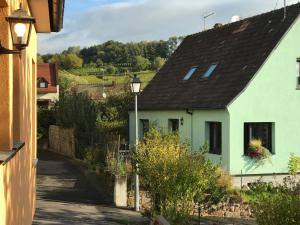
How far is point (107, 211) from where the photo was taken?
1595cm

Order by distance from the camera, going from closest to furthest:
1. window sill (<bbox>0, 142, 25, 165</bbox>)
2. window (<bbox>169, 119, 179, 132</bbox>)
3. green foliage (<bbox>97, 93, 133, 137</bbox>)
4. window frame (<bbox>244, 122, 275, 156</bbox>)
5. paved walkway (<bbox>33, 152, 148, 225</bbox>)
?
window sill (<bbox>0, 142, 25, 165</bbox>) → paved walkway (<bbox>33, 152, 148, 225</bbox>) → window frame (<bbox>244, 122, 275, 156</bbox>) → window (<bbox>169, 119, 179, 132</bbox>) → green foliage (<bbox>97, 93, 133, 137</bbox>)

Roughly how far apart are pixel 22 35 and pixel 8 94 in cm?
92

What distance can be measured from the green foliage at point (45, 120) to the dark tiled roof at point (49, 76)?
26724 millimetres

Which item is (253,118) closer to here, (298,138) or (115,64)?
(298,138)

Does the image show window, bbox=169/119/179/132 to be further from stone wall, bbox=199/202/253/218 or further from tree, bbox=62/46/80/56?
tree, bbox=62/46/80/56

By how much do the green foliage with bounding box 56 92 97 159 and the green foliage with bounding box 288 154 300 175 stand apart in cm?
1165

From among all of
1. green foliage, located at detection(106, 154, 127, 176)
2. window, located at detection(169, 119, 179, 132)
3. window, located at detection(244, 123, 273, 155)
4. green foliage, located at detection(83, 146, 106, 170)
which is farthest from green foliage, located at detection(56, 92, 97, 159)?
window, located at detection(244, 123, 273, 155)

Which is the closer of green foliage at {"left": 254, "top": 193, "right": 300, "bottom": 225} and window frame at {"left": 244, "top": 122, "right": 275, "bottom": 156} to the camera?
green foliage at {"left": 254, "top": 193, "right": 300, "bottom": 225}

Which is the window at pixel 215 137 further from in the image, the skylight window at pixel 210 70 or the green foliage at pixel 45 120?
the green foliage at pixel 45 120

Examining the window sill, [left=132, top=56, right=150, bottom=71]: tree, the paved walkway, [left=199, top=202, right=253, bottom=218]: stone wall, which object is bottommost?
[left=199, top=202, right=253, bottom=218]: stone wall

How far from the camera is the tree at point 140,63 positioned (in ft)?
236

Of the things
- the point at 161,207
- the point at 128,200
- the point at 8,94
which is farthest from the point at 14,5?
the point at 128,200

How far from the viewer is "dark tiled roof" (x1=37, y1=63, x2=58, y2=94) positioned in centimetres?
6419

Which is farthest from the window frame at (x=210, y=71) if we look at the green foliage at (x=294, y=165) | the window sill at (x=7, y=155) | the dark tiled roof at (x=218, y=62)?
the window sill at (x=7, y=155)
